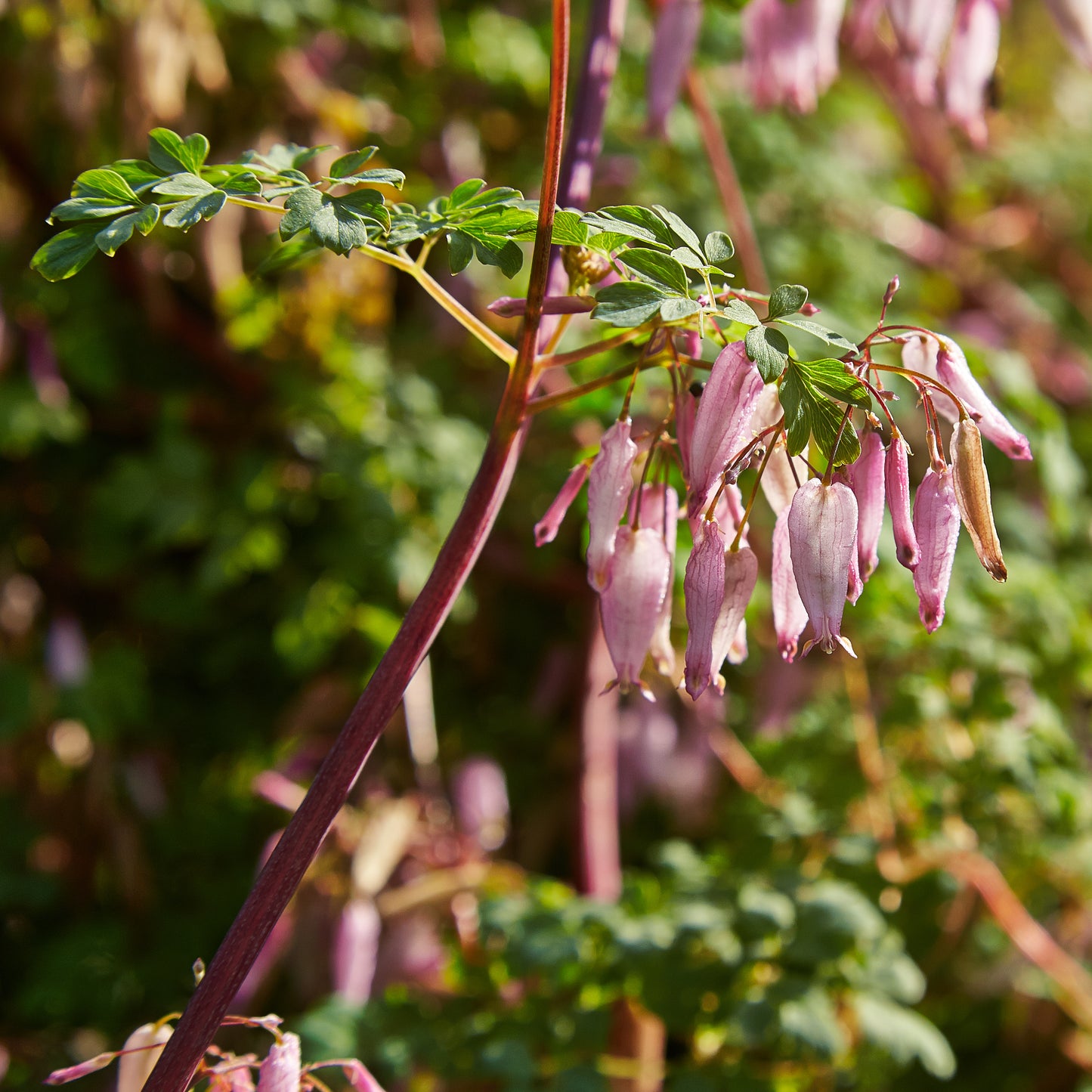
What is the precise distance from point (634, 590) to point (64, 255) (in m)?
0.36

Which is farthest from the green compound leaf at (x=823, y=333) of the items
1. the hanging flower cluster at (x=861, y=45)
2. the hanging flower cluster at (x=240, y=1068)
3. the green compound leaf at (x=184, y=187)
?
the hanging flower cluster at (x=861, y=45)

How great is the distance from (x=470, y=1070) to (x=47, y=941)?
0.83 meters

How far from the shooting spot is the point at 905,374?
58 centimetres

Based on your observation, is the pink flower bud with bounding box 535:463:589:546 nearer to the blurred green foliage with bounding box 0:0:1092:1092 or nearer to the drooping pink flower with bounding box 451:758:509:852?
the blurred green foliage with bounding box 0:0:1092:1092

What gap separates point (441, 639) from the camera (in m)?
1.92

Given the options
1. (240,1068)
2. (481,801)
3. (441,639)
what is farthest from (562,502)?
(441,639)

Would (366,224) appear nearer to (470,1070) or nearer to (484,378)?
(470,1070)

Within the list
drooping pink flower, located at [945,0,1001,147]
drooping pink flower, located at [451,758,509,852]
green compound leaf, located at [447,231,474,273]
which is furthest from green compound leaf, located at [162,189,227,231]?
drooping pink flower, located at [451,758,509,852]

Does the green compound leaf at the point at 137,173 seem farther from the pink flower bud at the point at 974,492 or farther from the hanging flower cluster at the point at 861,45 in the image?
the hanging flower cluster at the point at 861,45

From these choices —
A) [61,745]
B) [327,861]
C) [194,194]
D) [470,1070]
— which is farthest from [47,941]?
[194,194]

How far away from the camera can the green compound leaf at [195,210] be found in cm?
57

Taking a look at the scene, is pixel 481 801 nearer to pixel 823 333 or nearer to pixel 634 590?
pixel 634 590

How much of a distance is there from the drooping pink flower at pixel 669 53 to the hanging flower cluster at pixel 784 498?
72cm

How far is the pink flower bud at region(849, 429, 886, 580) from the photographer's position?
57cm
